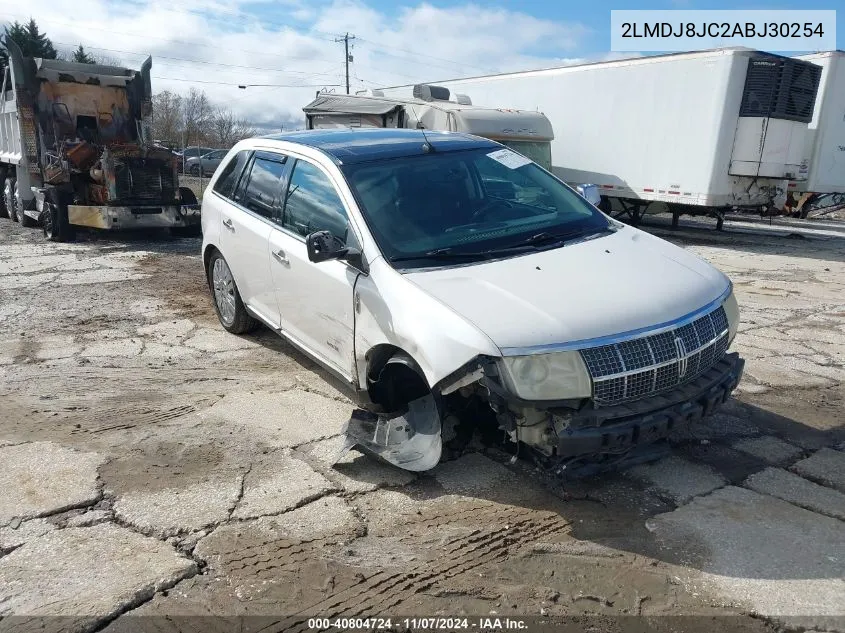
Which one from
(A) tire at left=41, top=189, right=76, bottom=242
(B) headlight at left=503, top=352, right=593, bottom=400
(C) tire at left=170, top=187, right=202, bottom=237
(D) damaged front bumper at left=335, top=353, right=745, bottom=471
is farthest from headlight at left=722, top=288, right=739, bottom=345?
(A) tire at left=41, top=189, right=76, bottom=242

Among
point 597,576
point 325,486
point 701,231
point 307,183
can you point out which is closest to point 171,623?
point 325,486

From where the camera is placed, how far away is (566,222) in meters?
4.27

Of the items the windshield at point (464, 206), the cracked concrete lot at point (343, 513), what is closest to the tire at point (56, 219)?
the cracked concrete lot at point (343, 513)

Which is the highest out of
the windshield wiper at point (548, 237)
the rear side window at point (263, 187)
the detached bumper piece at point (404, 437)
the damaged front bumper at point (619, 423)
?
the rear side window at point (263, 187)

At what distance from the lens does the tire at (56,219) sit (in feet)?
37.9

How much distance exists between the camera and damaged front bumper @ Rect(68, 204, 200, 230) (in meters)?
11.1

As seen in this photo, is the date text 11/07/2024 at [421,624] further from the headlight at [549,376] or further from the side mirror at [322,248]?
the side mirror at [322,248]

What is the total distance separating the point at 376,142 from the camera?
4609 millimetres

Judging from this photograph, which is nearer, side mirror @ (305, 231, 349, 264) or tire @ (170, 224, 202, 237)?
side mirror @ (305, 231, 349, 264)

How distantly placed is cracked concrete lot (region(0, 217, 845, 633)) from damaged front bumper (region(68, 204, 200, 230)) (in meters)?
6.15

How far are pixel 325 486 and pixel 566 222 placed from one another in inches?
86.6

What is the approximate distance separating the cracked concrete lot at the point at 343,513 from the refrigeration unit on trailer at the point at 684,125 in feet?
26.1

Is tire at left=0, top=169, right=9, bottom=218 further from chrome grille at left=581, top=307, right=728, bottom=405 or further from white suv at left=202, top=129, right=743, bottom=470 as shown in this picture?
chrome grille at left=581, top=307, right=728, bottom=405

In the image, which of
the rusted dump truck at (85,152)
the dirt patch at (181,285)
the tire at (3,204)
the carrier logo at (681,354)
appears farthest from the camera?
A: the tire at (3,204)
